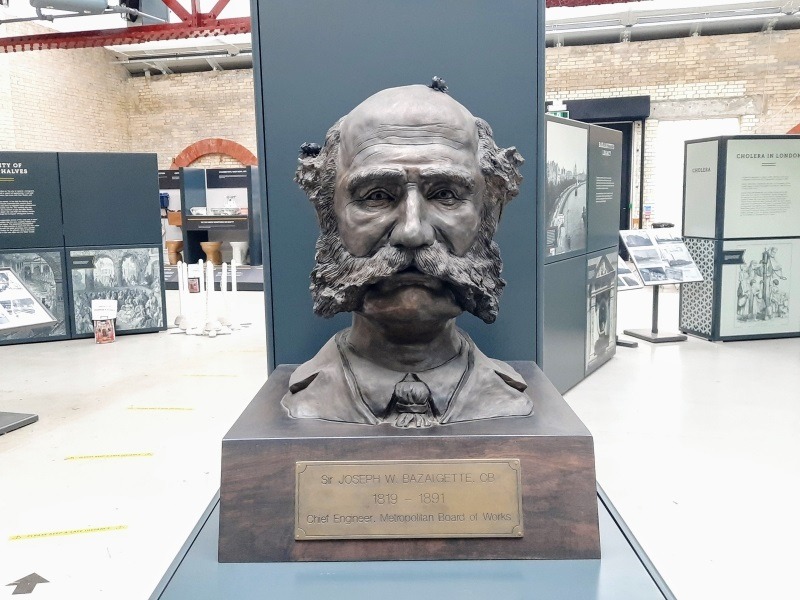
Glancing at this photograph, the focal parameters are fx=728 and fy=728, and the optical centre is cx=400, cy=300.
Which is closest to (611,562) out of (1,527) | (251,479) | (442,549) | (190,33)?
(442,549)

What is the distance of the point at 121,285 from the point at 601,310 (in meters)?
4.82

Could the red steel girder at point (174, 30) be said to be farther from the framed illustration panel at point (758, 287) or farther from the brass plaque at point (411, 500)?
the brass plaque at point (411, 500)

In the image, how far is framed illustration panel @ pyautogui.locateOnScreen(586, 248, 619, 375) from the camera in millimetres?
5844

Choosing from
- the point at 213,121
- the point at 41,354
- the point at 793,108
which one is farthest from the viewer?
the point at 213,121

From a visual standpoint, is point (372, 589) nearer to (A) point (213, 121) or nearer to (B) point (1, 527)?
(B) point (1, 527)

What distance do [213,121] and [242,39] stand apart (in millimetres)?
2296

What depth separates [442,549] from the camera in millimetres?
1907

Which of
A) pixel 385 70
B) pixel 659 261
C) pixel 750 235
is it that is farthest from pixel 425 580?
pixel 750 235

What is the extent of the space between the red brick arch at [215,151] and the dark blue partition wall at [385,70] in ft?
45.0

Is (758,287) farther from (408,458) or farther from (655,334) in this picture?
(408,458)

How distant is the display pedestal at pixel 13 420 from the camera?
4.52 meters

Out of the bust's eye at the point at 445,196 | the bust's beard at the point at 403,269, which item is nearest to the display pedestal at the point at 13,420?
the bust's beard at the point at 403,269

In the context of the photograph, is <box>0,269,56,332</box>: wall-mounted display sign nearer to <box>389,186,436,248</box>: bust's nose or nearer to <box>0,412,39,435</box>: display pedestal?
<box>0,412,39,435</box>: display pedestal

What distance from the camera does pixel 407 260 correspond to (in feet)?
6.29
